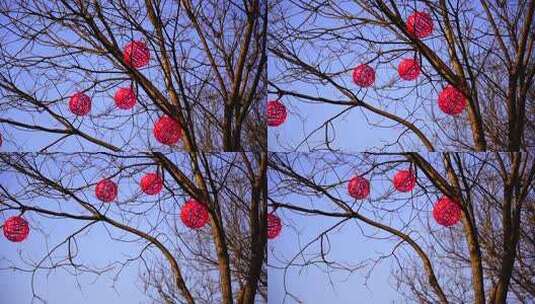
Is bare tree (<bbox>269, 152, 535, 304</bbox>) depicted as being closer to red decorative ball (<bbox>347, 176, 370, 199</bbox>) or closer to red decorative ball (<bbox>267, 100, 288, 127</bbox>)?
red decorative ball (<bbox>347, 176, 370, 199</bbox>)

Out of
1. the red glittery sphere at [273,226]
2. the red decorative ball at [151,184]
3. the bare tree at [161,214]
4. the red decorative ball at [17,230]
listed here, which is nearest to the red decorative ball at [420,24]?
the bare tree at [161,214]

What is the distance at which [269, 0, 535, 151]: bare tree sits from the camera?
3416 millimetres

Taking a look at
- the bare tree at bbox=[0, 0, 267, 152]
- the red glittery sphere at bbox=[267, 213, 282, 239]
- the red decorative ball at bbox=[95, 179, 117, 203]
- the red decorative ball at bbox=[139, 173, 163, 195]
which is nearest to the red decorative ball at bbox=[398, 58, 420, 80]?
the bare tree at bbox=[0, 0, 267, 152]

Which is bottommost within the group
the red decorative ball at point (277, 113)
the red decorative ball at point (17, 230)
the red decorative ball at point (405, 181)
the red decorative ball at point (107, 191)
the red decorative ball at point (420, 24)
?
the red decorative ball at point (17, 230)

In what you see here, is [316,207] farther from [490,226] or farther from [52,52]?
[52,52]

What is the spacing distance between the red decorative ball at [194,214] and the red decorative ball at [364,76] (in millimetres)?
794

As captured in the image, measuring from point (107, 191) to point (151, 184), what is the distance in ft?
0.58

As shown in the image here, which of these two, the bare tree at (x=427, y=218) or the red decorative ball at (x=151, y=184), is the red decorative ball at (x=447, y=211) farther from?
the red decorative ball at (x=151, y=184)

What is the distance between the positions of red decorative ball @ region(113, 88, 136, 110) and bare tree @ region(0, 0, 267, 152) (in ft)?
0.07

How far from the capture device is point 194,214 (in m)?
3.38

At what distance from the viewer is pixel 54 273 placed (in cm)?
338

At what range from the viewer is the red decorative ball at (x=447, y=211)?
11.1ft

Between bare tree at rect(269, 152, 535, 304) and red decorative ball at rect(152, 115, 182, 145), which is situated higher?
red decorative ball at rect(152, 115, 182, 145)

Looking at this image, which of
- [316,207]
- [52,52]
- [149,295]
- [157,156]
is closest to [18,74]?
[52,52]
